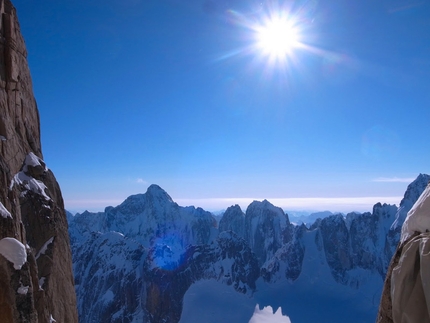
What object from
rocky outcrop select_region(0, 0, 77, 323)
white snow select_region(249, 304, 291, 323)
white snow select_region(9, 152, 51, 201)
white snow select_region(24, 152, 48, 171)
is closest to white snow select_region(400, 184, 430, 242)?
rocky outcrop select_region(0, 0, 77, 323)

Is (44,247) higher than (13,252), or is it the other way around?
(13,252)

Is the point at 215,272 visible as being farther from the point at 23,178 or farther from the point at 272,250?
the point at 23,178

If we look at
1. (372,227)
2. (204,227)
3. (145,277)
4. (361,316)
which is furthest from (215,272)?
(372,227)

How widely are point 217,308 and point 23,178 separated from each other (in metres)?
128

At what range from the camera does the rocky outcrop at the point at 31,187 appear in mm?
15034

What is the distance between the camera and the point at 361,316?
404 ft

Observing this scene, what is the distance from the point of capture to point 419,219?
6539mm

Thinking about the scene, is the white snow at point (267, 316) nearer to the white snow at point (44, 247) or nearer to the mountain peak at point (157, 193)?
the mountain peak at point (157, 193)

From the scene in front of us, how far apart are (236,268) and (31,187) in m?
142

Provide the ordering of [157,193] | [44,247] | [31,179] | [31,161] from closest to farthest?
[31,179] → [44,247] → [31,161] → [157,193]

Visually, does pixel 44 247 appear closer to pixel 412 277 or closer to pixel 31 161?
pixel 31 161

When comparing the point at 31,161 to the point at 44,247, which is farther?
the point at 31,161

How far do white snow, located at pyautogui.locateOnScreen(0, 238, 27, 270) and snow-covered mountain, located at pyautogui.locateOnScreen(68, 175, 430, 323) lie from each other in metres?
116

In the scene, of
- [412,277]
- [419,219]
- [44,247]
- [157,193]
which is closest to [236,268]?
[157,193]
